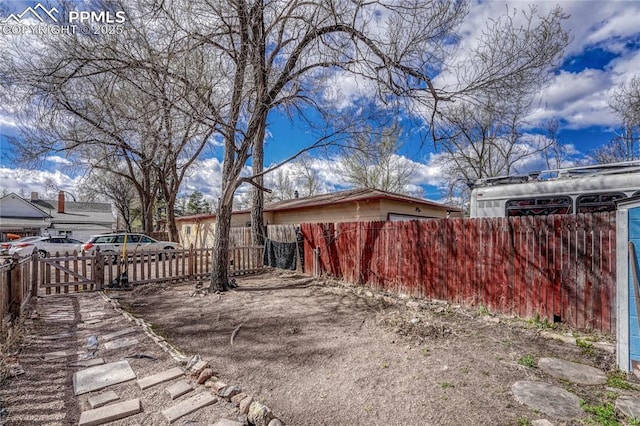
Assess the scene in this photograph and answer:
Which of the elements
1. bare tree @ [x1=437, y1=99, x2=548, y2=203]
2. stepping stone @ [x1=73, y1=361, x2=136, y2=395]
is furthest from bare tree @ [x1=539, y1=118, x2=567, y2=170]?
stepping stone @ [x1=73, y1=361, x2=136, y2=395]

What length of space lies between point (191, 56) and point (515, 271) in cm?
731

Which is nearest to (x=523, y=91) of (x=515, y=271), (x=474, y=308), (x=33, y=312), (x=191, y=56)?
(x=515, y=271)

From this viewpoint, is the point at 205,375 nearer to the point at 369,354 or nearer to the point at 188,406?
the point at 188,406

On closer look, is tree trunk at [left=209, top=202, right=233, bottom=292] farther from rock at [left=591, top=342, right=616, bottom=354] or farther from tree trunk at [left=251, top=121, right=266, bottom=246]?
rock at [left=591, top=342, right=616, bottom=354]

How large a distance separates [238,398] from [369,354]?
1.72 meters

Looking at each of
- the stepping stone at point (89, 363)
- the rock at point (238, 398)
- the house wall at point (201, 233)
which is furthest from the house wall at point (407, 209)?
the house wall at point (201, 233)

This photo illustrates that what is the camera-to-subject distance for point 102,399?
9.28 ft

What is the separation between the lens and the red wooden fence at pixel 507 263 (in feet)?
15.1

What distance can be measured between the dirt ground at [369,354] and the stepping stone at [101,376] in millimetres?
744

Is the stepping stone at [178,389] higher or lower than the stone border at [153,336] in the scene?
higher

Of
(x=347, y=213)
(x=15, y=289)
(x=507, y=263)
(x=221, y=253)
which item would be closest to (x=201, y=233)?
(x=347, y=213)

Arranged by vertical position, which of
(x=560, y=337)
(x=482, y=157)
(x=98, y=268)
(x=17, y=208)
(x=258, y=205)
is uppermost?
(x=482, y=157)

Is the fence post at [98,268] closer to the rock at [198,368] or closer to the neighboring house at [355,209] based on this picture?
the rock at [198,368]

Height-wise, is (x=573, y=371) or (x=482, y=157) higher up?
(x=482, y=157)
